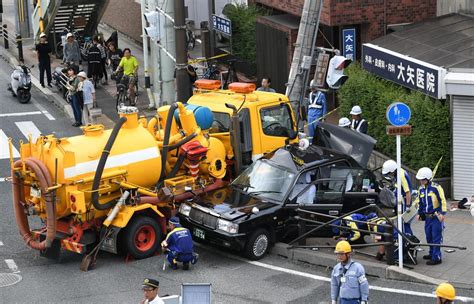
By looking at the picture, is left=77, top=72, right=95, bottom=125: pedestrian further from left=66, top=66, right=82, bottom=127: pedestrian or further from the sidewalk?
A: the sidewalk

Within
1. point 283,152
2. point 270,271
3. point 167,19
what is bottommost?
point 270,271

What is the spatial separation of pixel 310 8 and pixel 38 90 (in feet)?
41.1

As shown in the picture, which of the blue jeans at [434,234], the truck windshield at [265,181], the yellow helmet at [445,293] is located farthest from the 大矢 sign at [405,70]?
the yellow helmet at [445,293]

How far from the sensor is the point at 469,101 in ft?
67.8

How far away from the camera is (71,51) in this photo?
109ft

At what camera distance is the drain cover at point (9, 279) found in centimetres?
1738

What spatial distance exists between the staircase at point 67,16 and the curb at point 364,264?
19.2 m

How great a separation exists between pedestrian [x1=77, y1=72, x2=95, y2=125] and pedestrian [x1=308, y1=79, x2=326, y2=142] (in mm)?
6407

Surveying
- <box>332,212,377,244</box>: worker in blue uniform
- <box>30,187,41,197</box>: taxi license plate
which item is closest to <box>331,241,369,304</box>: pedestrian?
<box>332,212,377,244</box>: worker in blue uniform

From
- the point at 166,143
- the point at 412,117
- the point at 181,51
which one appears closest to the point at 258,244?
the point at 166,143

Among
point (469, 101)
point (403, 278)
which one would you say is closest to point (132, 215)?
point (403, 278)

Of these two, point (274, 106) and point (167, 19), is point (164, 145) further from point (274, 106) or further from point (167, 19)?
point (167, 19)

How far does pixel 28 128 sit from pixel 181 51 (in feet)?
19.1

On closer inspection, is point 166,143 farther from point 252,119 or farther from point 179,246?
point 179,246
